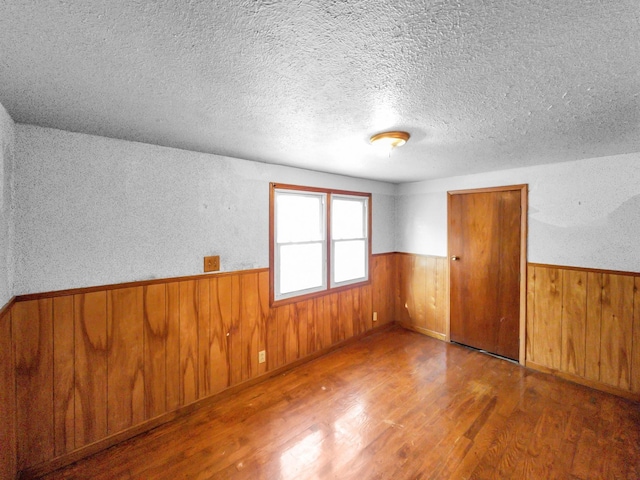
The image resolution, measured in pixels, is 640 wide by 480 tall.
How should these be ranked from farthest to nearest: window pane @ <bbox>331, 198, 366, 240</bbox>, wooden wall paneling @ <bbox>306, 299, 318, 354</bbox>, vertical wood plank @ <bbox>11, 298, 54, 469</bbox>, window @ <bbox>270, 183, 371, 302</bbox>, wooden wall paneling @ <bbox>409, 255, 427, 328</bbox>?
wooden wall paneling @ <bbox>409, 255, 427, 328</bbox> < window pane @ <bbox>331, 198, 366, 240</bbox> < wooden wall paneling @ <bbox>306, 299, 318, 354</bbox> < window @ <bbox>270, 183, 371, 302</bbox> < vertical wood plank @ <bbox>11, 298, 54, 469</bbox>

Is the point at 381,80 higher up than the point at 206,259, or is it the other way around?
the point at 381,80

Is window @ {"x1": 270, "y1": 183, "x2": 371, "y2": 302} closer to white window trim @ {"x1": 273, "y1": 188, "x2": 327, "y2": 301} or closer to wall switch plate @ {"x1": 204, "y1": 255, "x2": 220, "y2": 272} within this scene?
white window trim @ {"x1": 273, "y1": 188, "x2": 327, "y2": 301}

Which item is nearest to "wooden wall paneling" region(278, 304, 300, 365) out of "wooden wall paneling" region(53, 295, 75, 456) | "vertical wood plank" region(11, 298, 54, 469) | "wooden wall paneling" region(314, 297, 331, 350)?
"wooden wall paneling" region(314, 297, 331, 350)

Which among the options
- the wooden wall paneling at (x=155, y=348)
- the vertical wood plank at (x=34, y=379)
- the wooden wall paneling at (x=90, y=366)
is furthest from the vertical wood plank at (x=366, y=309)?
the vertical wood plank at (x=34, y=379)

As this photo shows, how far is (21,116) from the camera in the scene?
5.06 ft

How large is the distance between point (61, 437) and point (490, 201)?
4337 millimetres

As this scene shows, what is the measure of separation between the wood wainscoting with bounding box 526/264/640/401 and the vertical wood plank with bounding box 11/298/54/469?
419 cm

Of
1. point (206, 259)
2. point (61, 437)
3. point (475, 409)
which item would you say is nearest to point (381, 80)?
point (206, 259)

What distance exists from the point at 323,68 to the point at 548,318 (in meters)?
3.33

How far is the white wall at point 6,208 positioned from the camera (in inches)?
56.4

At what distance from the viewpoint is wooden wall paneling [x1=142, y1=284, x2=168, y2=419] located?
2094 mm

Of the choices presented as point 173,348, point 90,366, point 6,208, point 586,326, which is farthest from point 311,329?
point 586,326

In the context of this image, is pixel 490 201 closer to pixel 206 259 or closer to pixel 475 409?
pixel 475 409

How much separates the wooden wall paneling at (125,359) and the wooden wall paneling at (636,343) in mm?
4115
